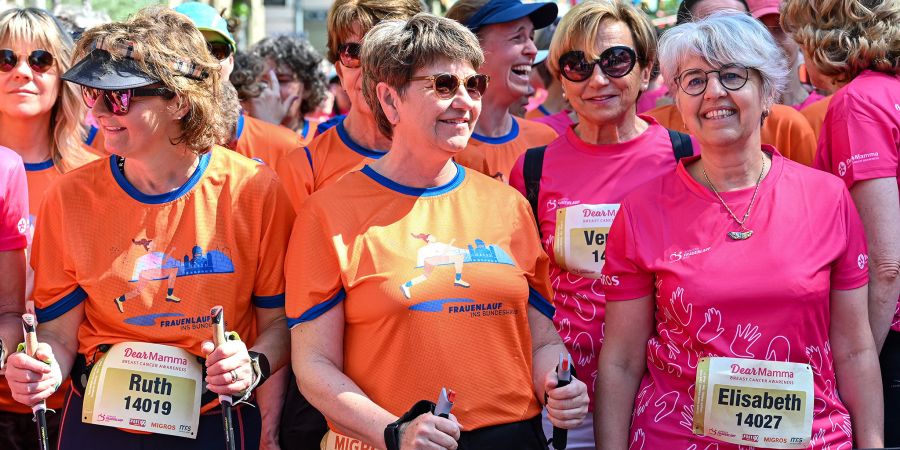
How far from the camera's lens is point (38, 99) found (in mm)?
4812

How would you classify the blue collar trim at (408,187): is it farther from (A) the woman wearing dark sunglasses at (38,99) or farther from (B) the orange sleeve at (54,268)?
(A) the woman wearing dark sunglasses at (38,99)

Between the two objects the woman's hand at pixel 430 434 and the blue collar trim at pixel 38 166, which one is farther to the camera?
the blue collar trim at pixel 38 166

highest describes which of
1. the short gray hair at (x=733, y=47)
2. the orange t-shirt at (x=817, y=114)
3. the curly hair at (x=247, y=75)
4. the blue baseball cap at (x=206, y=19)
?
the short gray hair at (x=733, y=47)

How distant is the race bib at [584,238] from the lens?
410 centimetres

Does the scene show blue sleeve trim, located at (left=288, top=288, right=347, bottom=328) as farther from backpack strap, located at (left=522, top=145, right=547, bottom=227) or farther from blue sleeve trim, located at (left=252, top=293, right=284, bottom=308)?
backpack strap, located at (left=522, top=145, right=547, bottom=227)

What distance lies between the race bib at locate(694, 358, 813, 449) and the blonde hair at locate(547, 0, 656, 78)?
5.26 feet

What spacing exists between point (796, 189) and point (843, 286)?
349mm

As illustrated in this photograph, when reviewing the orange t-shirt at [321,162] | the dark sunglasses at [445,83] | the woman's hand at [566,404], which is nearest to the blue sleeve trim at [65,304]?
the orange t-shirt at [321,162]

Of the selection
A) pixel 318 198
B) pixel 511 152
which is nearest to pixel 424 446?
pixel 318 198

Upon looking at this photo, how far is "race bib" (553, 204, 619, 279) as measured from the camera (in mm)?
4102

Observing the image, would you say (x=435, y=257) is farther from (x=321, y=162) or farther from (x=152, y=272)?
(x=321, y=162)

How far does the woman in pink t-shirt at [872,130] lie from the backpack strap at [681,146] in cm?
49

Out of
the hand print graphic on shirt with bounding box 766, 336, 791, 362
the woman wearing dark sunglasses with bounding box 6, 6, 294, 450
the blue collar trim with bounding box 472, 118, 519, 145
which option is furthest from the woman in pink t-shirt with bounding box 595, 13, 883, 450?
the blue collar trim with bounding box 472, 118, 519, 145

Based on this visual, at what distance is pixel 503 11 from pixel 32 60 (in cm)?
222
